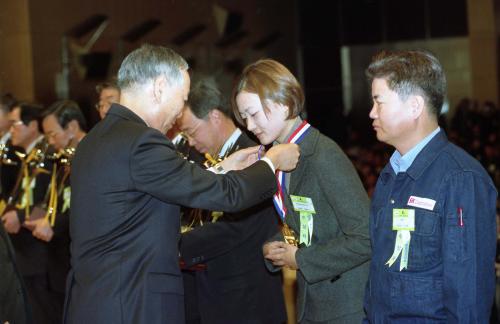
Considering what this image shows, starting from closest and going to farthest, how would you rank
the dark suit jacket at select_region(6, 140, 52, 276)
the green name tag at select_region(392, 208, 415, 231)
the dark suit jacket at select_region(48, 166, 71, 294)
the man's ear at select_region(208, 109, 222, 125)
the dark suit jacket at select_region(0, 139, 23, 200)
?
1. the green name tag at select_region(392, 208, 415, 231)
2. the man's ear at select_region(208, 109, 222, 125)
3. the dark suit jacket at select_region(48, 166, 71, 294)
4. the dark suit jacket at select_region(6, 140, 52, 276)
5. the dark suit jacket at select_region(0, 139, 23, 200)

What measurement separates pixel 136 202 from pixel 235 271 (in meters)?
1.15

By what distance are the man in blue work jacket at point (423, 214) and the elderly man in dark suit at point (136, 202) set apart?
19.7 inches

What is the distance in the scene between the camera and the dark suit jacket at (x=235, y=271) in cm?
331

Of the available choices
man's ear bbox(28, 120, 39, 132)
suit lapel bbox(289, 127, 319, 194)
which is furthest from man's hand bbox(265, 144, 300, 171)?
man's ear bbox(28, 120, 39, 132)

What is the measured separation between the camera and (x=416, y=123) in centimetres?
233

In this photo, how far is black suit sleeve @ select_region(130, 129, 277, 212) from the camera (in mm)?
2279

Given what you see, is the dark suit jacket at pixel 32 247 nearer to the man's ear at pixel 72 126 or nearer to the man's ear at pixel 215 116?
the man's ear at pixel 72 126

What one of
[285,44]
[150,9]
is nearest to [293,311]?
[150,9]

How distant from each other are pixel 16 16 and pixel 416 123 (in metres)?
7.00

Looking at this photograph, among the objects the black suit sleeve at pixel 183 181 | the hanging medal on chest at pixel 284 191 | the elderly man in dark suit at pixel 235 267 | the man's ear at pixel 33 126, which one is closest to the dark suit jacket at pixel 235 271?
the elderly man in dark suit at pixel 235 267

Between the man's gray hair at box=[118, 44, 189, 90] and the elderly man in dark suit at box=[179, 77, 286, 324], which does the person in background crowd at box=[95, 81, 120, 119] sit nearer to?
the elderly man in dark suit at box=[179, 77, 286, 324]

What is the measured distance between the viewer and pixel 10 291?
3055 millimetres

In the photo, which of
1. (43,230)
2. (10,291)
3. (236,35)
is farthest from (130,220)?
(236,35)

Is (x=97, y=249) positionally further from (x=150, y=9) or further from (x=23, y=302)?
(x=150, y=9)
